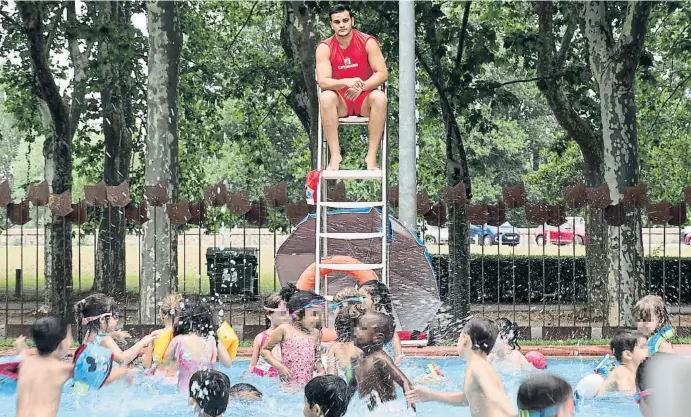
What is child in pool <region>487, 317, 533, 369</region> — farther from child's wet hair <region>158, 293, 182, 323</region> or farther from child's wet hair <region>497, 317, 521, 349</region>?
child's wet hair <region>158, 293, 182, 323</region>

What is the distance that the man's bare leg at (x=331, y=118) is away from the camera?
8.70 metres

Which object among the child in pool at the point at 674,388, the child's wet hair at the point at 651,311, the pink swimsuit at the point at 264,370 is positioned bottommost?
the pink swimsuit at the point at 264,370

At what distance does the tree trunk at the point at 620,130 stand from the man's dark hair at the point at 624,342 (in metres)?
4.91

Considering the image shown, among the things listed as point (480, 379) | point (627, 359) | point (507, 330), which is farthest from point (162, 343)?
point (627, 359)

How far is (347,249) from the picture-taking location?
9.62 meters

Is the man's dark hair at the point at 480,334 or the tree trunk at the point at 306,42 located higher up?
the tree trunk at the point at 306,42

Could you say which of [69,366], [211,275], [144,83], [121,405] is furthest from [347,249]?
[144,83]

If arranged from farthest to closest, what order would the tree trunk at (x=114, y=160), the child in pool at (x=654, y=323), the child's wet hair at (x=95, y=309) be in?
the tree trunk at (x=114, y=160), the child in pool at (x=654, y=323), the child's wet hair at (x=95, y=309)

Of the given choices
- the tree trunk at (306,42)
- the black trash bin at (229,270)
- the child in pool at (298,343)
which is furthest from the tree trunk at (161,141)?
the black trash bin at (229,270)

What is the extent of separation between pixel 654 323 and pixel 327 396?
323cm

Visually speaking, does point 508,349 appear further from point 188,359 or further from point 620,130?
point 620,130

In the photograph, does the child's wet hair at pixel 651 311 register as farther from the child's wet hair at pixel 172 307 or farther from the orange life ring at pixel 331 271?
the child's wet hair at pixel 172 307

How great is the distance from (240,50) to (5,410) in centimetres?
1597

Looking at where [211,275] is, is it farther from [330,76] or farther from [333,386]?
[333,386]
